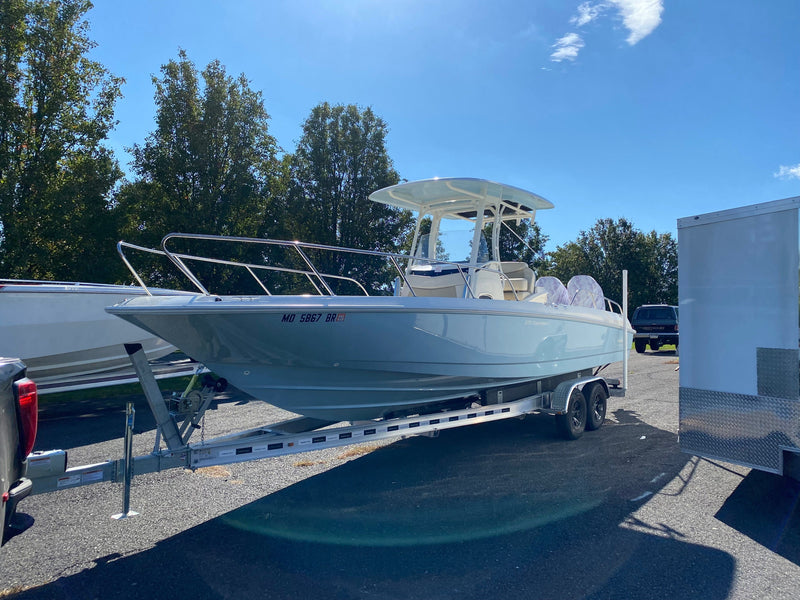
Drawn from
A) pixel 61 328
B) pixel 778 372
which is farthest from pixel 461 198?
pixel 61 328

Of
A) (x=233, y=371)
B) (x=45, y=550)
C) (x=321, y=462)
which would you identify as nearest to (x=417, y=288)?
(x=321, y=462)

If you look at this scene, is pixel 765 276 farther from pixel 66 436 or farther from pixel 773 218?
pixel 66 436

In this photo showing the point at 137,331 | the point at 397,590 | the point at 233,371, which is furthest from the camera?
the point at 137,331

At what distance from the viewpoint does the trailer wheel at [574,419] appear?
6.57 metres

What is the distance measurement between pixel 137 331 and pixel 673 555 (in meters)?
8.43

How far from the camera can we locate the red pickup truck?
246cm

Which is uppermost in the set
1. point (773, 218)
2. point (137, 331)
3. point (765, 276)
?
point (773, 218)

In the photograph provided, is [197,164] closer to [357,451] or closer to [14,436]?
[357,451]

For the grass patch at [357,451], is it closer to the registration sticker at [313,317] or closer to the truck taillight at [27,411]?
the registration sticker at [313,317]

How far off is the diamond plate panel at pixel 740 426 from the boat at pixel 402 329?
1832 mm

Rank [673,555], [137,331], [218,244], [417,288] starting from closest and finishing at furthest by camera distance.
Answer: [673,555] < [417,288] < [137,331] < [218,244]

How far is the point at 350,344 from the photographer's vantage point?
15.0 ft

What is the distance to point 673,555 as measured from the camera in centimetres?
363

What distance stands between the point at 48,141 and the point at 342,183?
8685 mm
